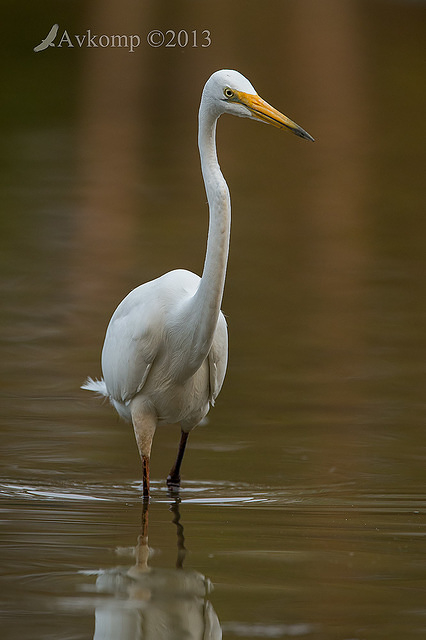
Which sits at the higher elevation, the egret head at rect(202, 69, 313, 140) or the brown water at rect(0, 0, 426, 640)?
the egret head at rect(202, 69, 313, 140)

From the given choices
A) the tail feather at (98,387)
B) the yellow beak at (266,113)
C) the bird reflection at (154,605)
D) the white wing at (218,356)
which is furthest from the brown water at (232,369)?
the yellow beak at (266,113)

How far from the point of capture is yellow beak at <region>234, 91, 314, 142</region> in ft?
13.8

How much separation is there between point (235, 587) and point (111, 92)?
636 inches

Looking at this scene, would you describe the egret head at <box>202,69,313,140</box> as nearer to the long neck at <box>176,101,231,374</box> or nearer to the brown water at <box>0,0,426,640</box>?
the long neck at <box>176,101,231,374</box>

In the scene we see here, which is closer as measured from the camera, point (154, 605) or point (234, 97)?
point (154, 605)

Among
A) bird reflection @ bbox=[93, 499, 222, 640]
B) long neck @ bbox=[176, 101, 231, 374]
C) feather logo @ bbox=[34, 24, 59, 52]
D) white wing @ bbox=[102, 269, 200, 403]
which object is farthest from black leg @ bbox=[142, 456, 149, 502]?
feather logo @ bbox=[34, 24, 59, 52]

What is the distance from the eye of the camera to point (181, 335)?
4703mm

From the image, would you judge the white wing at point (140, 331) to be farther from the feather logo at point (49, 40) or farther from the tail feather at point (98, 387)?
the feather logo at point (49, 40)

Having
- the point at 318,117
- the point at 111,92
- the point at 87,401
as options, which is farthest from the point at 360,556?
the point at 111,92

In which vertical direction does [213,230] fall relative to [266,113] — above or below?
below

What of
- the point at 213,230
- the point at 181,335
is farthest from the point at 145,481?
the point at 213,230

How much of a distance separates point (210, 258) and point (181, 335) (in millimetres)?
484

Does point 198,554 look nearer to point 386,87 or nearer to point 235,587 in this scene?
point 235,587

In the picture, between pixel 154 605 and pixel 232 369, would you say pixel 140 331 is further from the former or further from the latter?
pixel 232 369
